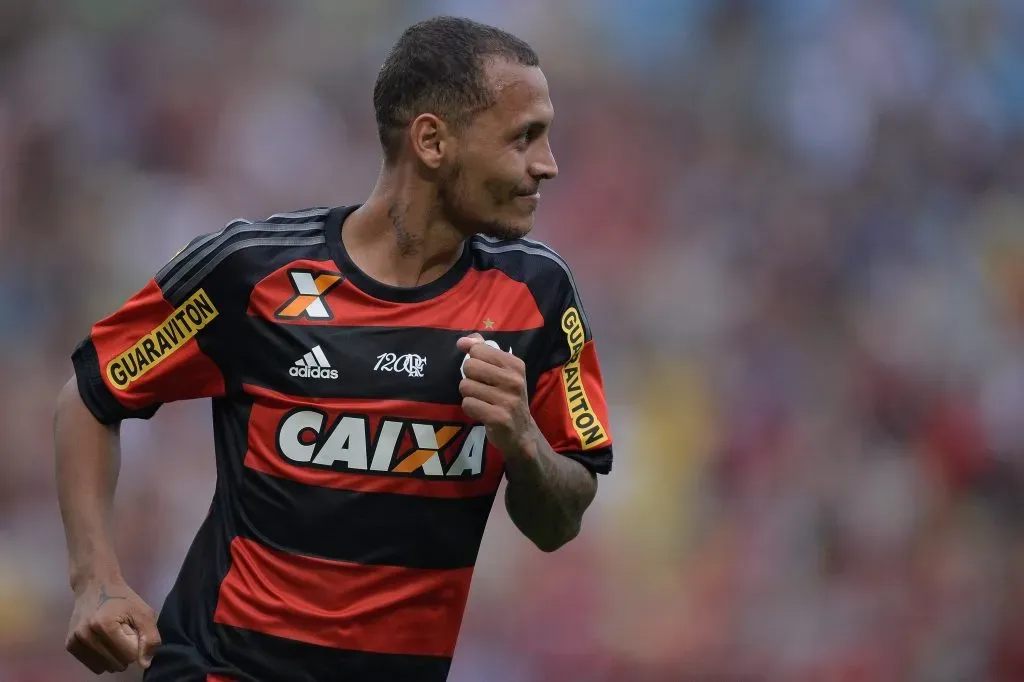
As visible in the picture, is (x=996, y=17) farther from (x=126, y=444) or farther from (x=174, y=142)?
(x=126, y=444)

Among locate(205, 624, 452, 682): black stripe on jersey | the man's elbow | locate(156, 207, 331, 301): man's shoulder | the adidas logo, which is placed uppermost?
locate(156, 207, 331, 301): man's shoulder

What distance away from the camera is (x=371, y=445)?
8.37ft

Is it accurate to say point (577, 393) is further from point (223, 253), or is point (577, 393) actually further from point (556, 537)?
point (223, 253)

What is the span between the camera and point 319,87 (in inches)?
231

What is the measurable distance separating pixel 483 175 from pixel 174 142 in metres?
3.48

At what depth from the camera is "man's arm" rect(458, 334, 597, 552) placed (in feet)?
7.55

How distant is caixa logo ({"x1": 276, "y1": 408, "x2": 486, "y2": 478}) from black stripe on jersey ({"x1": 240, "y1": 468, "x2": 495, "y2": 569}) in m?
0.05

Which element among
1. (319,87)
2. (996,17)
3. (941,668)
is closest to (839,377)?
(941,668)


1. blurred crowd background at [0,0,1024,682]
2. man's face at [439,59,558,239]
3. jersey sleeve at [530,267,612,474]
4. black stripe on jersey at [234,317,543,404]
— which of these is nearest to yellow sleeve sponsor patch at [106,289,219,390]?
black stripe on jersey at [234,317,543,404]

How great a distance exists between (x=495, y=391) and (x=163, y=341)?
31.0 inches

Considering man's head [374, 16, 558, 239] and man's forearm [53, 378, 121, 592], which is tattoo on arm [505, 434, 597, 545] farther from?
man's forearm [53, 378, 121, 592]

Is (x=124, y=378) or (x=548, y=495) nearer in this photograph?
(x=548, y=495)

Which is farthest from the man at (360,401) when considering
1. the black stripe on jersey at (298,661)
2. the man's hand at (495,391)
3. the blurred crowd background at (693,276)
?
the blurred crowd background at (693,276)

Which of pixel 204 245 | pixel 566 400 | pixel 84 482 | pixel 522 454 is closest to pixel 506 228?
pixel 566 400
